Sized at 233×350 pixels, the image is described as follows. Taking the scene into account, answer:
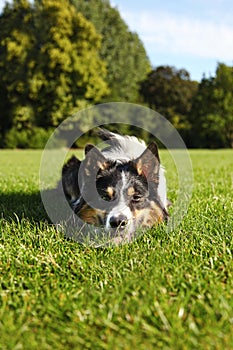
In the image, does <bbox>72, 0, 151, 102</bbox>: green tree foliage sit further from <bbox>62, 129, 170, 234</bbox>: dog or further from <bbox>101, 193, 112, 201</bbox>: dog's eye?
<bbox>101, 193, 112, 201</bbox>: dog's eye

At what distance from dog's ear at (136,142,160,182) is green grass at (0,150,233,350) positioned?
0.67 meters

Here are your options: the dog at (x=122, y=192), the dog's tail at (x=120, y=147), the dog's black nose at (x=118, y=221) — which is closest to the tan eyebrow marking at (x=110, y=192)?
the dog at (x=122, y=192)

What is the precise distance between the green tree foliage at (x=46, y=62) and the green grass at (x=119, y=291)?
3350 centimetres

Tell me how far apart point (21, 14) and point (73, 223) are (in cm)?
3737

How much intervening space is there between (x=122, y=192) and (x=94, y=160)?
1.83ft

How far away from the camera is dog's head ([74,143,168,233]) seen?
4.15 m

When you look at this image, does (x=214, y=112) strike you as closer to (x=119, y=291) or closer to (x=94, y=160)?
(x=94, y=160)

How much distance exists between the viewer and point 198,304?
2.48 meters

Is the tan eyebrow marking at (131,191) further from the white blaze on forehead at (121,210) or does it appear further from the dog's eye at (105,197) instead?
the dog's eye at (105,197)

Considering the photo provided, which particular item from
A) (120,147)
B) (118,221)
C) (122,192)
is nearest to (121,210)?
(118,221)

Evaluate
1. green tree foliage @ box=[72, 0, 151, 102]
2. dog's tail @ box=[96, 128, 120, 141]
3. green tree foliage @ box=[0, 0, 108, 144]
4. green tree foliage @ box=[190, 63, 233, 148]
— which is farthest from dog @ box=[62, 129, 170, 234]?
green tree foliage @ box=[190, 63, 233, 148]

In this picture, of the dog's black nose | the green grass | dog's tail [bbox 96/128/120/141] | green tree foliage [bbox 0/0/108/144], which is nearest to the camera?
the green grass

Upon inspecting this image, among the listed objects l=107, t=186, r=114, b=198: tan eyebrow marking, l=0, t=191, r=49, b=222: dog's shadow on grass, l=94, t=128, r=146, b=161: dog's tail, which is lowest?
l=0, t=191, r=49, b=222: dog's shadow on grass

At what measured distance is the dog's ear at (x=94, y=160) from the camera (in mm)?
4480
